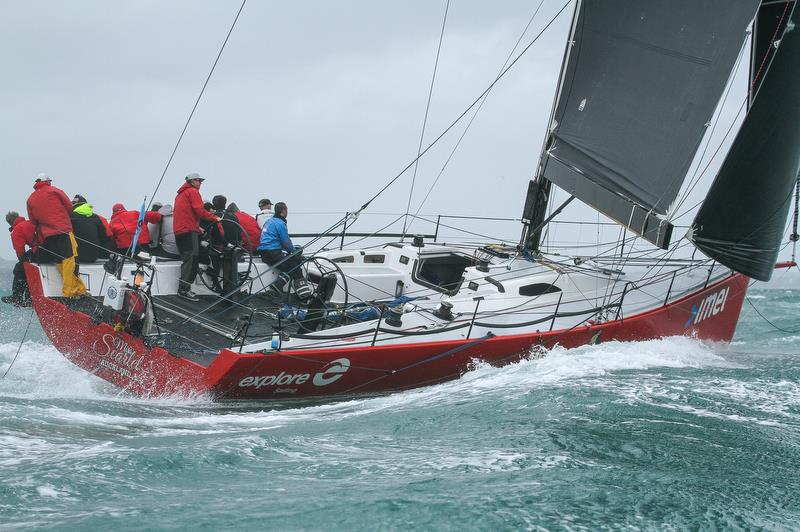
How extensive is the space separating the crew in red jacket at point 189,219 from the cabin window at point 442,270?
214 cm

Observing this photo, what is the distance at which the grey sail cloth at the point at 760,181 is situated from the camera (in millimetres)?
7008

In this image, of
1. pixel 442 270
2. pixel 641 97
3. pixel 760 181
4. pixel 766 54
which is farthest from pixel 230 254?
pixel 766 54

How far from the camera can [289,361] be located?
19.7 feet

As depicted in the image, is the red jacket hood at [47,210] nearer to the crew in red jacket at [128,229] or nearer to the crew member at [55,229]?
the crew member at [55,229]

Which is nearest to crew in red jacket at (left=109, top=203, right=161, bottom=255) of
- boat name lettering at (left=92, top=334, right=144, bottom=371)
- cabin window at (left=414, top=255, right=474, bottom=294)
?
boat name lettering at (left=92, top=334, right=144, bottom=371)

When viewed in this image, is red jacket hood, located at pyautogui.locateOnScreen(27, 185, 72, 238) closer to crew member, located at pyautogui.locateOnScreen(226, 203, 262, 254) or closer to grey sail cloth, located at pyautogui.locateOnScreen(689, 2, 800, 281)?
crew member, located at pyautogui.locateOnScreen(226, 203, 262, 254)

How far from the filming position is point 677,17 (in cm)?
712

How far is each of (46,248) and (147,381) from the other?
5.70 ft

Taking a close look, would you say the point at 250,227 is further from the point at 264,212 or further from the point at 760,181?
the point at 760,181

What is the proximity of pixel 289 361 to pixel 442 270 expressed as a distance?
10.1 ft

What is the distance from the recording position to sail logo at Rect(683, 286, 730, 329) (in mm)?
8297

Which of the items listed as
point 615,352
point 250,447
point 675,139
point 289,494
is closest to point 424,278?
point 615,352

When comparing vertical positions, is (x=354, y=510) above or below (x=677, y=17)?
below

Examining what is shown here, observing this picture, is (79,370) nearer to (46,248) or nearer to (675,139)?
(46,248)
